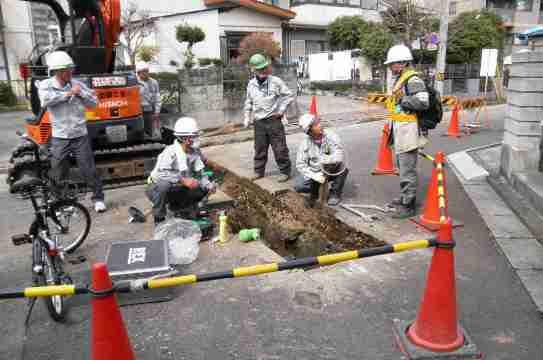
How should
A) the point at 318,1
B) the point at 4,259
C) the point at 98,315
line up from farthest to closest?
the point at 318,1, the point at 4,259, the point at 98,315

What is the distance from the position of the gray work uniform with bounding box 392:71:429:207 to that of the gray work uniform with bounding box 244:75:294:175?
2.04m

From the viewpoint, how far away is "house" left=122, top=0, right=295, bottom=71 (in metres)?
22.4

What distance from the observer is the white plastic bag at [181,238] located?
15.0ft

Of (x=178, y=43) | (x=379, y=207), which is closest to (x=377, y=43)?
(x=178, y=43)

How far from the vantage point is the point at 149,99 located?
964cm

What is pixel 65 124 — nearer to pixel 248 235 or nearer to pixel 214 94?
pixel 248 235

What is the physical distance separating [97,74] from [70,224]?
3.48 metres

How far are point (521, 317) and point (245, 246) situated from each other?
2680 millimetres

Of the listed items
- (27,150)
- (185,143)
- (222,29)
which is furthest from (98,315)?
(222,29)

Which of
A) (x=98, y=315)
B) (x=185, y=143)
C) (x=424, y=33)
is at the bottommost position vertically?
(x=98, y=315)

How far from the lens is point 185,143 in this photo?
5145mm

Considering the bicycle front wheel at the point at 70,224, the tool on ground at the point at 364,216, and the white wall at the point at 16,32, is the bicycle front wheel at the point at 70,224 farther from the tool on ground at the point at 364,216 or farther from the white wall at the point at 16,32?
the white wall at the point at 16,32

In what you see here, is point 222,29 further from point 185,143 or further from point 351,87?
point 185,143

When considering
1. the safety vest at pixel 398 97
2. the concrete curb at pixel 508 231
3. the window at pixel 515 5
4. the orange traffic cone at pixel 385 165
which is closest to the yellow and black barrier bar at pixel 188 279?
the concrete curb at pixel 508 231
